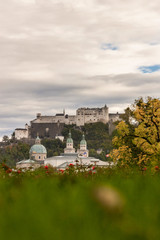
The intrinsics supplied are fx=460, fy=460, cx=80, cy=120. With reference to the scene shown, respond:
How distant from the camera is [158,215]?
2.98 metres

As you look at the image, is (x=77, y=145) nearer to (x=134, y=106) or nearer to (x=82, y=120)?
(x=82, y=120)

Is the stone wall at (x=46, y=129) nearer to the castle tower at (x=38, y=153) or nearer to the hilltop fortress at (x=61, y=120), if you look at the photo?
the hilltop fortress at (x=61, y=120)

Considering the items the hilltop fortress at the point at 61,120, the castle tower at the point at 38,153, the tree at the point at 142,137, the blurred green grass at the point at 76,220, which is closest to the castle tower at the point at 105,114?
the hilltop fortress at the point at 61,120

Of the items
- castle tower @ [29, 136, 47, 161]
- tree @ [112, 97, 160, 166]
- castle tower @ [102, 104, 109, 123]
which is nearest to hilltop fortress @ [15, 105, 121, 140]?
castle tower @ [102, 104, 109, 123]

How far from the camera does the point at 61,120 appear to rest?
190 metres

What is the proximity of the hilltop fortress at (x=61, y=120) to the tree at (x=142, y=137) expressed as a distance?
161802 mm

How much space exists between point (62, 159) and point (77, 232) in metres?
135

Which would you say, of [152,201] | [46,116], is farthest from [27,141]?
[152,201]

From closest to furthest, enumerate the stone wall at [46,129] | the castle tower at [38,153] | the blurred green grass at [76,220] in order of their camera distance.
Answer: the blurred green grass at [76,220] < the castle tower at [38,153] < the stone wall at [46,129]

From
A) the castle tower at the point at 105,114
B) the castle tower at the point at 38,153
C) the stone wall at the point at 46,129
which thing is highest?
the castle tower at the point at 105,114

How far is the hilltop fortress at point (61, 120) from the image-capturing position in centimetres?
18900

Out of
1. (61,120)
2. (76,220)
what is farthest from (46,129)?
(76,220)

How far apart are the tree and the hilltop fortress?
161802 mm

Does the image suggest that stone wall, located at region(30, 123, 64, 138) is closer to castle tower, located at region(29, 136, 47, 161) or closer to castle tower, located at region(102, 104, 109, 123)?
castle tower, located at region(102, 104, 109, 123)
